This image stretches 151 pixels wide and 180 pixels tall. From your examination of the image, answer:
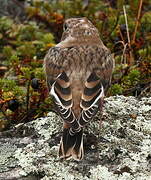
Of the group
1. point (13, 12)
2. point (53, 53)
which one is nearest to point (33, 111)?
point (53, 53)

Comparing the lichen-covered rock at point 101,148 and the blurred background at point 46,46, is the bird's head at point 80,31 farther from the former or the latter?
the lichen-covered rock at point 101,148

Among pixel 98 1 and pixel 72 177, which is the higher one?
pixel 98 1

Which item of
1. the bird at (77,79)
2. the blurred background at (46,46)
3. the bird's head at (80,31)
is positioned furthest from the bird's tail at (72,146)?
the bird's head at (80,31)

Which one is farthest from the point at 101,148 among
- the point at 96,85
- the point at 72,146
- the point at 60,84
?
the point at 60,84

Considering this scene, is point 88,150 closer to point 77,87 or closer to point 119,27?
point 77,87

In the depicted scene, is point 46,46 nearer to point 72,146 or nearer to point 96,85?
point 96,85
